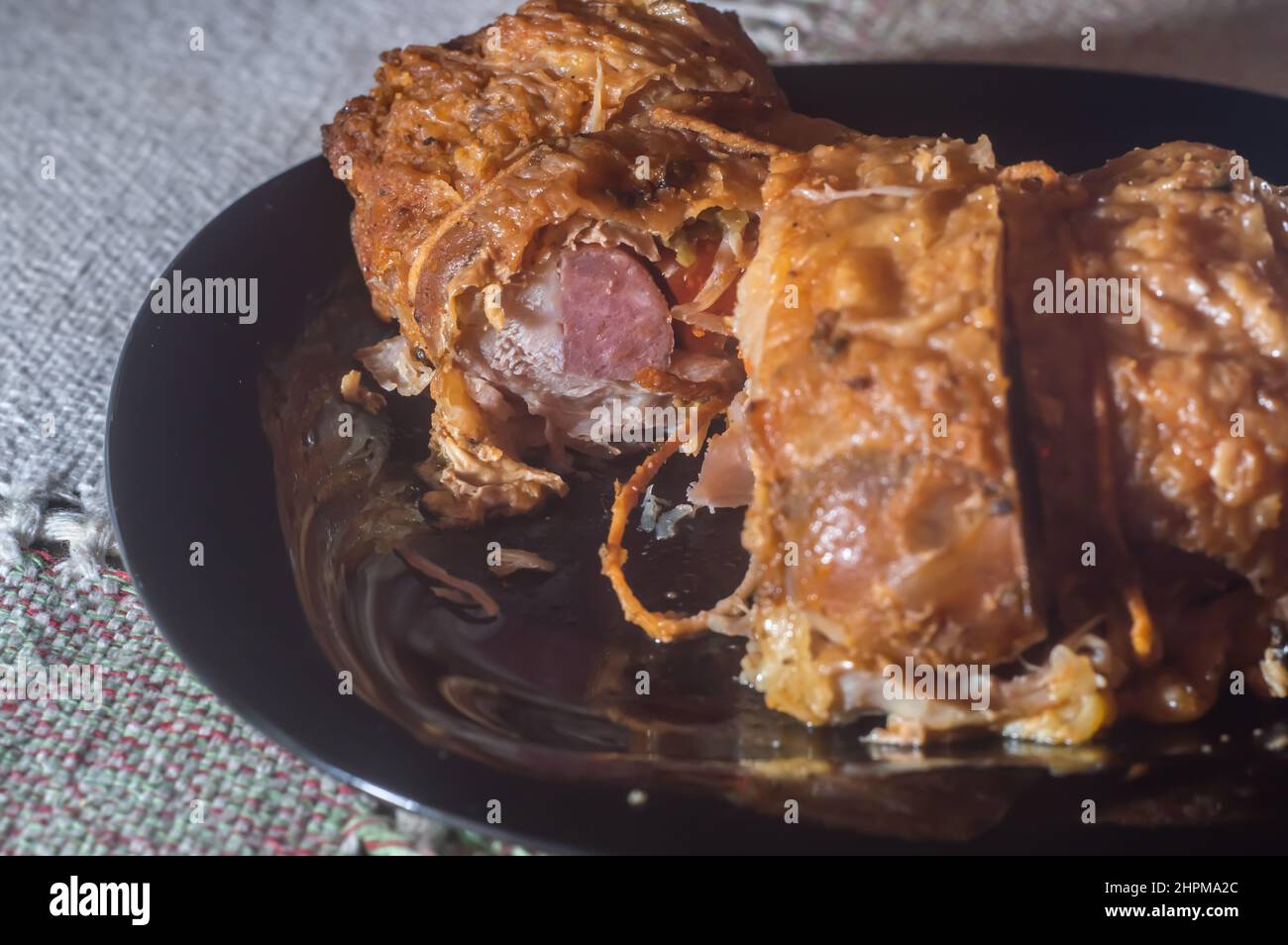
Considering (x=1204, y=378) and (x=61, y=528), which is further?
(x=61, y=528)

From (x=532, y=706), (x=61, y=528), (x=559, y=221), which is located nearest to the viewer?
(x=532, y=706)

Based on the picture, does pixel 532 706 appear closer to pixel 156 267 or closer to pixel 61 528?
pixel 61 528

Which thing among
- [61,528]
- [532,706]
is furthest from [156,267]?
[532,706]

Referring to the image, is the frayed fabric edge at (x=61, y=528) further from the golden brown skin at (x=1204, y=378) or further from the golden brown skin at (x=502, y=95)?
the golden brown skin at (x=1204, y=378)

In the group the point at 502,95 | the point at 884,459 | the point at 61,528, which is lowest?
the point at 884,459

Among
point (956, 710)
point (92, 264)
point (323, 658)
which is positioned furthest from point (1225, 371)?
point (92, 264)

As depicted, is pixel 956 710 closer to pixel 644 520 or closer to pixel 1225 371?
pixel 1225 371
